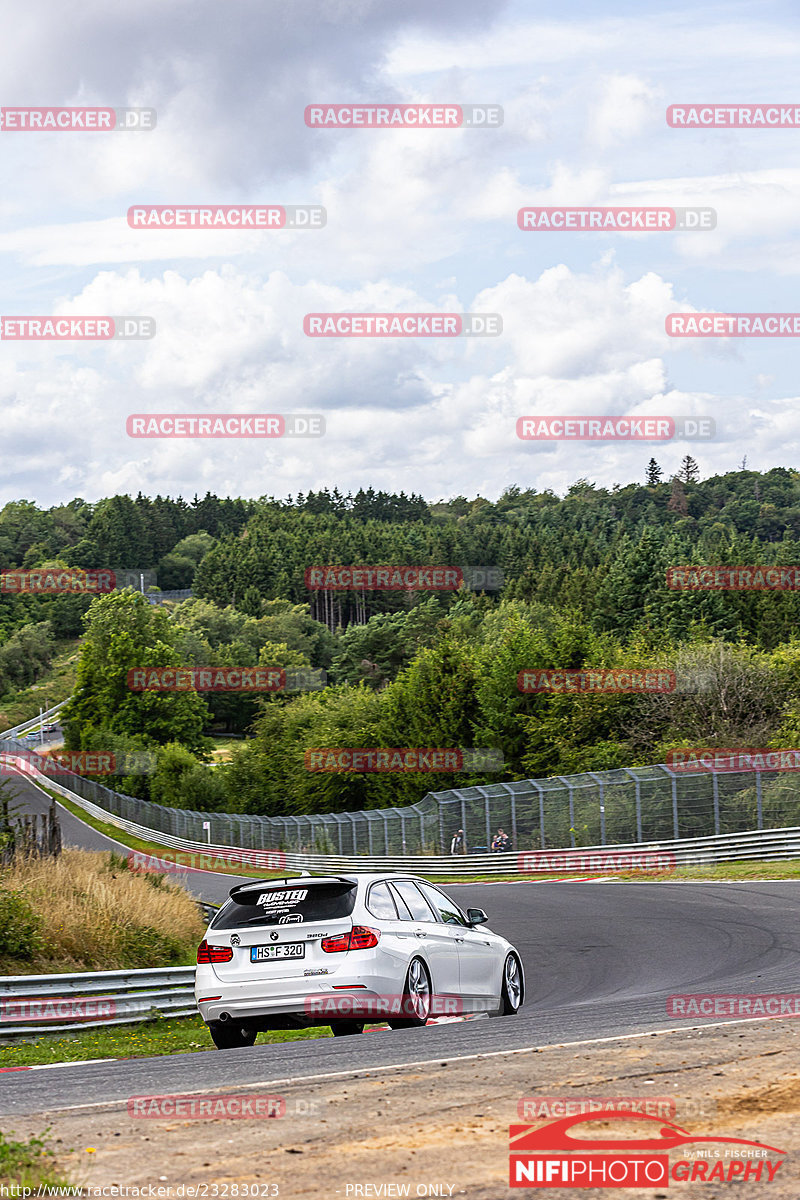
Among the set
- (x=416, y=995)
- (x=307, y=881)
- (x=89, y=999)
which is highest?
(x=307, y=881)

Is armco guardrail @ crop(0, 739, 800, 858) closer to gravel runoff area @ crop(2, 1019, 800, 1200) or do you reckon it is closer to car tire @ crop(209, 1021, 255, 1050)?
car tire @ crop(209, 1021, 255, 1050)

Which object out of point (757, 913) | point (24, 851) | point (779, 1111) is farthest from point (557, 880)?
point (779, 1111)

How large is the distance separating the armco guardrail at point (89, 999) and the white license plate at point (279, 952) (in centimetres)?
248

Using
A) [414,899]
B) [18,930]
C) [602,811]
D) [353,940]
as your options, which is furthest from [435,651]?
[353,940]

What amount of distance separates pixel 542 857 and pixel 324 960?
27.5m

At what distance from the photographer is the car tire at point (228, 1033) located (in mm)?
10758

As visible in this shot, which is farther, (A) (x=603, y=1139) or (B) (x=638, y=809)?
(B) (x=638, y=809)

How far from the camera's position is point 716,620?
94938mm

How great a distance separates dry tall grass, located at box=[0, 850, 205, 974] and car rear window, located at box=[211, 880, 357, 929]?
14.3 ft

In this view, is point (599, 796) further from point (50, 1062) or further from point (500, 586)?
point (500, 586)

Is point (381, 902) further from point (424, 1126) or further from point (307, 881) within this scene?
point (424, 1126)

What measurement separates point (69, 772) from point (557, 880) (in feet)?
242

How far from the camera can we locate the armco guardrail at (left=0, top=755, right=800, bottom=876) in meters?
29.1

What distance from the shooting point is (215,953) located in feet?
35.7
